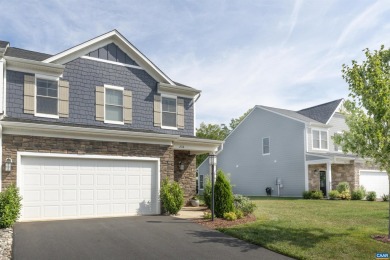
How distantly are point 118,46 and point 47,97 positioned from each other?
3.99 metres

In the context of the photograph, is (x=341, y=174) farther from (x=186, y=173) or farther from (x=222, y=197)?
(x=222, y=197)

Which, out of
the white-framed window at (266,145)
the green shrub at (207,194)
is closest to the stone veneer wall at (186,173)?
the green shrub at (207,194)

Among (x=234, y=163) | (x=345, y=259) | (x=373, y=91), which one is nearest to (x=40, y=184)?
(x=345, y=259)

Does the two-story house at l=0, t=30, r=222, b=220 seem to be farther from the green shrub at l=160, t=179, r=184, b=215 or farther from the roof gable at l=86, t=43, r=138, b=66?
the green shrub at l=160, t=179, r=184, b=215

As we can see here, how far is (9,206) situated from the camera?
11070 mm

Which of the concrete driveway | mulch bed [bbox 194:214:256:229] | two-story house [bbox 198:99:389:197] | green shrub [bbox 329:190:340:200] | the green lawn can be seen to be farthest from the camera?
two-story house [bbox 198:99:389:197]

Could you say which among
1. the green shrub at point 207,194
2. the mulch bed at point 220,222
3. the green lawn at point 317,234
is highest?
the green shrub at point 207,194

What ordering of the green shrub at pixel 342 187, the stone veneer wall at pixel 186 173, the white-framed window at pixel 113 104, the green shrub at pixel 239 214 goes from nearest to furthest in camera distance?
the green shrub at pixel 239 214 → the white-framed window at pixel 113 104 → the stone veneer wall at pixel 186 173 → the green shrub at pixel 342 187

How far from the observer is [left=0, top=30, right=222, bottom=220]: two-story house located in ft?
41.2

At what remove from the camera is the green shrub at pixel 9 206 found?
10.9 metres

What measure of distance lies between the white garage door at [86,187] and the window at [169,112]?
318 cm

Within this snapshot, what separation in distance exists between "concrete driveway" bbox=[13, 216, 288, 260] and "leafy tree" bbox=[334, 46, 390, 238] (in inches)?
158

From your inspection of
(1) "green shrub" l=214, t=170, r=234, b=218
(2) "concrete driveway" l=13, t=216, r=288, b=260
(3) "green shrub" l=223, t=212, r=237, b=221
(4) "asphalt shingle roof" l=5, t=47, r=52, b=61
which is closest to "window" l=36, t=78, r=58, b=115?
(4) "asphalt shingle roof" l=5, t=47, r=52, b=61

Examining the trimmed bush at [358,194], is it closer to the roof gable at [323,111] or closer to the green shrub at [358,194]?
the green shrub at [358,194]
